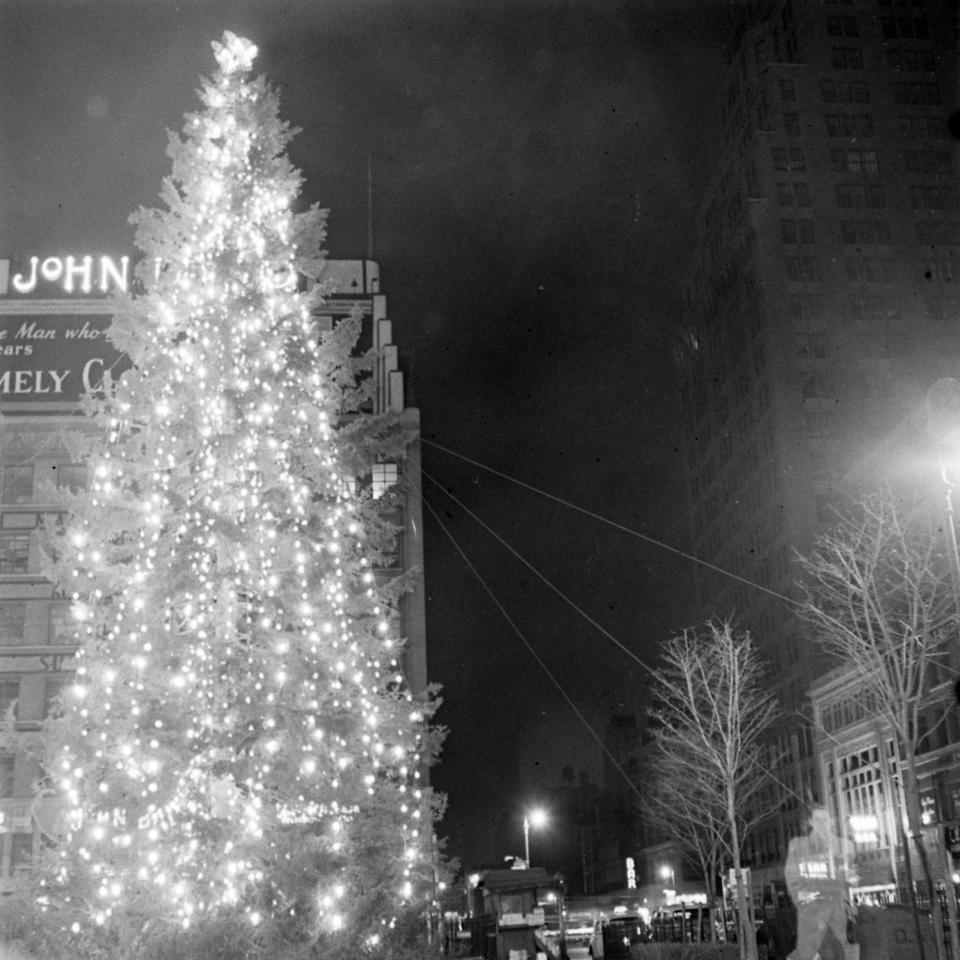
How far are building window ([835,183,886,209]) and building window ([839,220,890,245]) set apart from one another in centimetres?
163

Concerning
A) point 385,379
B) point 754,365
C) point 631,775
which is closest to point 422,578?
point 385,379

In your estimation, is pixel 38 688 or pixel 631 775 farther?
pixel 631 775

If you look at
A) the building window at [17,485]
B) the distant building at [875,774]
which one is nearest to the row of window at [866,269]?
the distant building at [875,774]

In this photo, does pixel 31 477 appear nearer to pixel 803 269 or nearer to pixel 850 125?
pixel 803 269

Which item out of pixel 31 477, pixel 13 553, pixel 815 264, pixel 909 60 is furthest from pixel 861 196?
pixel 13 553

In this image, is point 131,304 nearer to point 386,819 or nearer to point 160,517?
point 160,517

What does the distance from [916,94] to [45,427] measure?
3398 inches

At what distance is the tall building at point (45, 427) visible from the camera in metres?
56.6

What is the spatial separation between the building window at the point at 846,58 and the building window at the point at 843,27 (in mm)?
1706

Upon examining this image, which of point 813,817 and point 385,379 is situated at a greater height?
point 385,379

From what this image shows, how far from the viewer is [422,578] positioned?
5681 centimetres

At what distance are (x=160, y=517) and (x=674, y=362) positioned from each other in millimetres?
125481

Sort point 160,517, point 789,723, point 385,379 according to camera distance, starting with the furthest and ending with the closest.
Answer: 1. point 789,723
2. point 385,379
3. point 160,517

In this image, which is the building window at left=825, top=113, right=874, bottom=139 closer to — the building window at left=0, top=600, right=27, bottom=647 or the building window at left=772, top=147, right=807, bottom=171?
the building window at left=772, top=147, right=807, bottom=171
